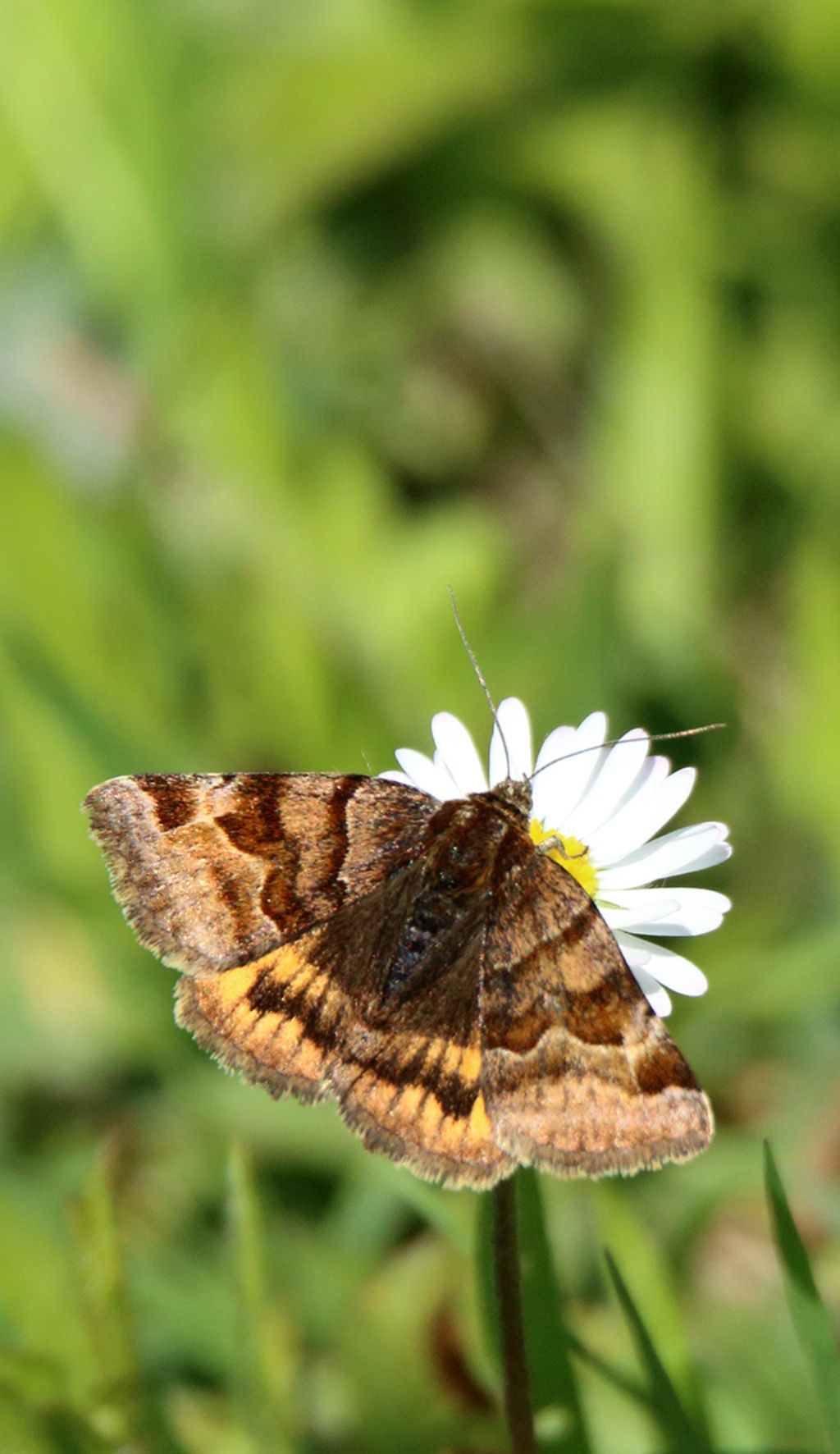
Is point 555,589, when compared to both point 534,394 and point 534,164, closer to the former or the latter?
point 534,394

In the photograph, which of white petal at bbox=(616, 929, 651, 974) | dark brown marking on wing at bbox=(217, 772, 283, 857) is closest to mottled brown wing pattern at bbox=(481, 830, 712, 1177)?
white petal at bbox=(616, 929, 651, 974)

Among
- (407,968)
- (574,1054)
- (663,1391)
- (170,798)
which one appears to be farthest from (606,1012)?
(170,798)

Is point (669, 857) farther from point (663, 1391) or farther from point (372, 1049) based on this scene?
point (663, 1391)

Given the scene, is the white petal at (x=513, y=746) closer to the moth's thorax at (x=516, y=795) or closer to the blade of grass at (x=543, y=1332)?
the moth's thorax at (x=516, y=795)

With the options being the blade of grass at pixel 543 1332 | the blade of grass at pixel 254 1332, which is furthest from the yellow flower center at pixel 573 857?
the blade of grass at pixel 254 1332

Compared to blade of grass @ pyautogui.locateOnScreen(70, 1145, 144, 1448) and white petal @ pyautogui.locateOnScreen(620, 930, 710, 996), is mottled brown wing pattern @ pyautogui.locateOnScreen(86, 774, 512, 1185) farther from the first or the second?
blade of grass @ pyautogui.locateOnScreen(70, 1145, 144, 1448)

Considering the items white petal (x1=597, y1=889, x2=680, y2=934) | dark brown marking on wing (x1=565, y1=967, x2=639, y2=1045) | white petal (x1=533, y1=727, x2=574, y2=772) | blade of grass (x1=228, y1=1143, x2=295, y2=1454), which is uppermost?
white petal (x1=533, y1=727, x2=574, y2=772)
